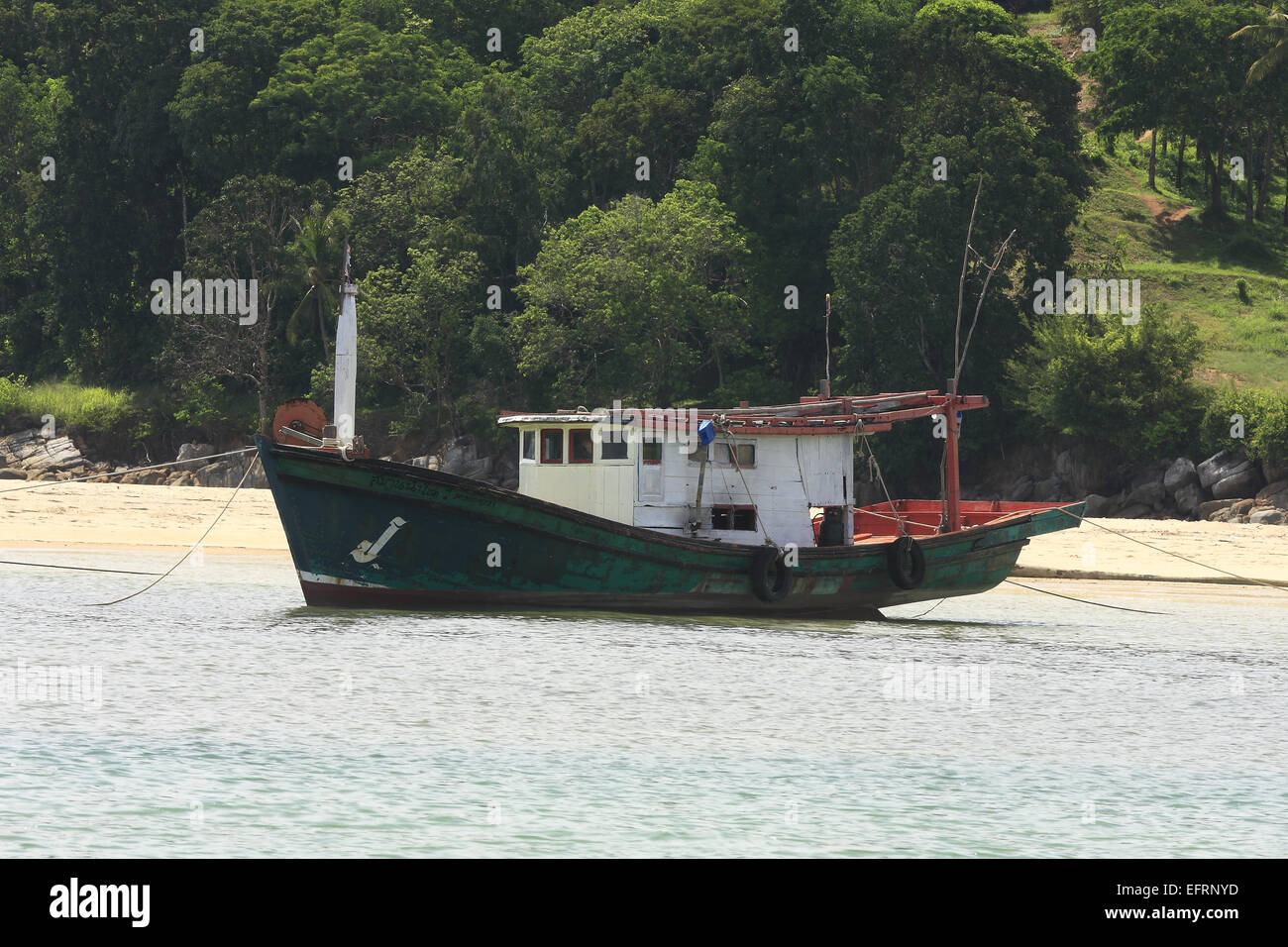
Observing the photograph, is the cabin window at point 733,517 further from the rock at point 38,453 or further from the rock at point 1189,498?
the rock at point 38,453

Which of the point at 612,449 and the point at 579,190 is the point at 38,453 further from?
the point at 612,449

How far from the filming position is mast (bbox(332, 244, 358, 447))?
2250cm

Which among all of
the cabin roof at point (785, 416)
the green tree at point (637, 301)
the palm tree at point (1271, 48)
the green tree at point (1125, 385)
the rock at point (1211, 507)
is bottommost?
the rock at point (1211, 507)

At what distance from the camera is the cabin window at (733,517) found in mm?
26078

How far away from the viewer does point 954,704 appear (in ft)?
62.6

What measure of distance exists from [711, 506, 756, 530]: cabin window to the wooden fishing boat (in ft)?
0.11

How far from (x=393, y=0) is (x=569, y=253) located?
78.1 feet

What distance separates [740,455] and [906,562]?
10.6 feet

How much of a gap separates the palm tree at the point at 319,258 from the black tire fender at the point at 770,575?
36.3m

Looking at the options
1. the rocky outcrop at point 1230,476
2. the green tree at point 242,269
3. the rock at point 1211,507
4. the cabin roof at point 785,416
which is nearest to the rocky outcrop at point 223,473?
the green tree at point 242,269

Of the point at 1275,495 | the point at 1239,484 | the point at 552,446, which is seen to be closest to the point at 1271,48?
the point at 1239,484

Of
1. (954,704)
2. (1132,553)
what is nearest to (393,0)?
(1132,553)

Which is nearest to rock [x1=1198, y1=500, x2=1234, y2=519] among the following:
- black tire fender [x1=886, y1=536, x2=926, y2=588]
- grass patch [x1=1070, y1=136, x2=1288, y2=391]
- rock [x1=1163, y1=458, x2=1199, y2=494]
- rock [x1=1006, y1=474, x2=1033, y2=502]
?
rock [x1=1163, y1=458, x2=1199, y2=494]
